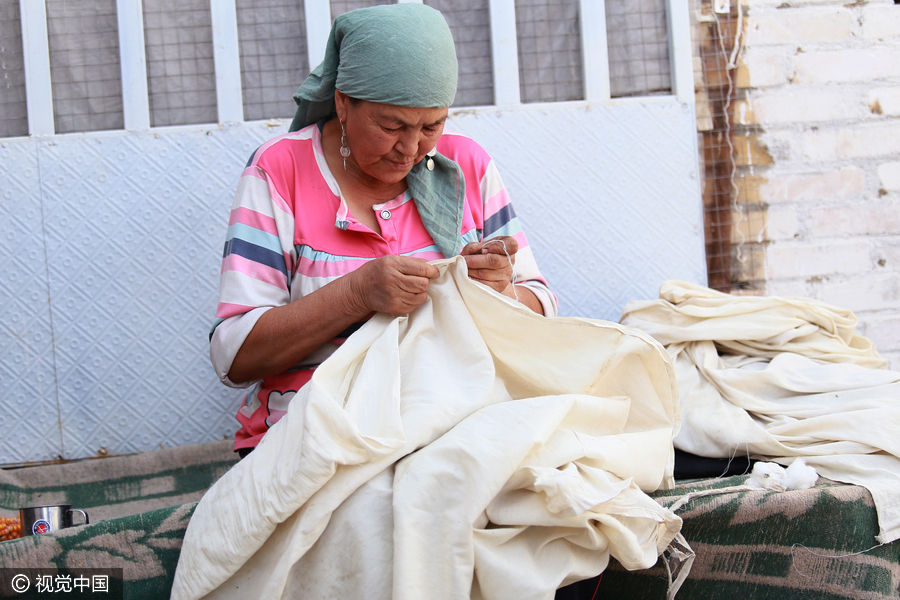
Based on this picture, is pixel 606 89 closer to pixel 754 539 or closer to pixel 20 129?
pixel 754 539

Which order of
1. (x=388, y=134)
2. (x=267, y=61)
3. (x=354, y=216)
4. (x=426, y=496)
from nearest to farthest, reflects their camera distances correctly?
(x=426, y=496)
(x=388, y=134)
(x=354, y=216)
(x=267, y=61)

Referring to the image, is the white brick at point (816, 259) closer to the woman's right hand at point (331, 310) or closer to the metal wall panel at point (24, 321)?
the woman's right hand at point (331, 310)

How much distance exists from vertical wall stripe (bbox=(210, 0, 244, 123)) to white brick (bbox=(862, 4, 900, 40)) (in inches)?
97.1

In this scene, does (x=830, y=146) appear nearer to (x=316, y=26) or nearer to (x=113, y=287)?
(x=316, y=26)

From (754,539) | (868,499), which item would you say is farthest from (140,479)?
(868,499)

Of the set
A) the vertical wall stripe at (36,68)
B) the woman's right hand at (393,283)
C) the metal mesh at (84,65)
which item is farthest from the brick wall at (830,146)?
the vertical wall stripe at (36,68)

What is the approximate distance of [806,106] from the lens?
2668 mm

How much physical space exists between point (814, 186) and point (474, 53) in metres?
1.45

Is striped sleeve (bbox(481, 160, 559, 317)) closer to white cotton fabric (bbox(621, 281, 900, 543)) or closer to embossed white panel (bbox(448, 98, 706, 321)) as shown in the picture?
white cotton fabric (bbox(621, 281, 900, 543))

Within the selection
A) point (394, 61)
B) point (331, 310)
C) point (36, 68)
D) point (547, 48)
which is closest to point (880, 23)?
point (547, 48)

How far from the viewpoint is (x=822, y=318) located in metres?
2.22

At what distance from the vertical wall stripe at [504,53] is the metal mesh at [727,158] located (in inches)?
29.1

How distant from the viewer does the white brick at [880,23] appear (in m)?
2.68

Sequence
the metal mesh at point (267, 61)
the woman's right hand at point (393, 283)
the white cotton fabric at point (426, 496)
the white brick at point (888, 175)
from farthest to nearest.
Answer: the white brick at point (888, 175)
the metal mesh at point (267, 61)
the woman's right hand at point (393, 283)
the white cotton fabric at point (426, 496)
